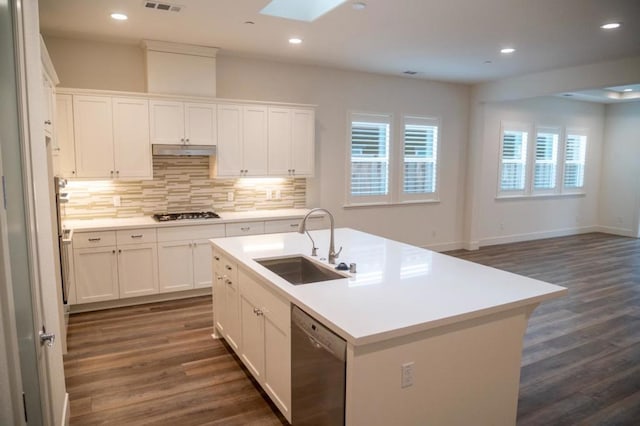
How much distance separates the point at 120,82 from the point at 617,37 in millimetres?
5426

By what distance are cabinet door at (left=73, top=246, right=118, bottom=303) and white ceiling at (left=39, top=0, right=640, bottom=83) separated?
7.44ft

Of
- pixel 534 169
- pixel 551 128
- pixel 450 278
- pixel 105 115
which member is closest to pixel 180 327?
pixel 105 115

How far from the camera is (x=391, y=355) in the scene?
1.89m

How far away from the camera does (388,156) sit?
22.2ft

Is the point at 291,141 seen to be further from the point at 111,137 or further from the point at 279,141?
the point at 111,137

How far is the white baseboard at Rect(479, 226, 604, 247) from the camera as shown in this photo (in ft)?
26.4

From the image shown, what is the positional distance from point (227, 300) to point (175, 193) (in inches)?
89.3

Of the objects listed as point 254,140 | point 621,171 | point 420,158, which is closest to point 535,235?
point 621,171

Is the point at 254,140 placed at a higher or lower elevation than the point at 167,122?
lower

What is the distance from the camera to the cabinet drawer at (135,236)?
4453 millimetres

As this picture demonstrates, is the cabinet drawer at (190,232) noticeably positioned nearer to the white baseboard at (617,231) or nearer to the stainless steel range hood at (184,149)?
the stainless steel range hood at (184,149)

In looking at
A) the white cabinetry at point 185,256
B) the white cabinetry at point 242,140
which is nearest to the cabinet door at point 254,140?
the white cabinetry at point 242,140

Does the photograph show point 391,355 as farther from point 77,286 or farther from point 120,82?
point 120,82

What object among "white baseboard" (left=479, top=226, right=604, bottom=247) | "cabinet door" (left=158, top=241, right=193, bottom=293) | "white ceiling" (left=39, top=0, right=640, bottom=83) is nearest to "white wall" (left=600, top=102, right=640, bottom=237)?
"white baseboard" (left=479, top=226, right=604, bottom=247)
